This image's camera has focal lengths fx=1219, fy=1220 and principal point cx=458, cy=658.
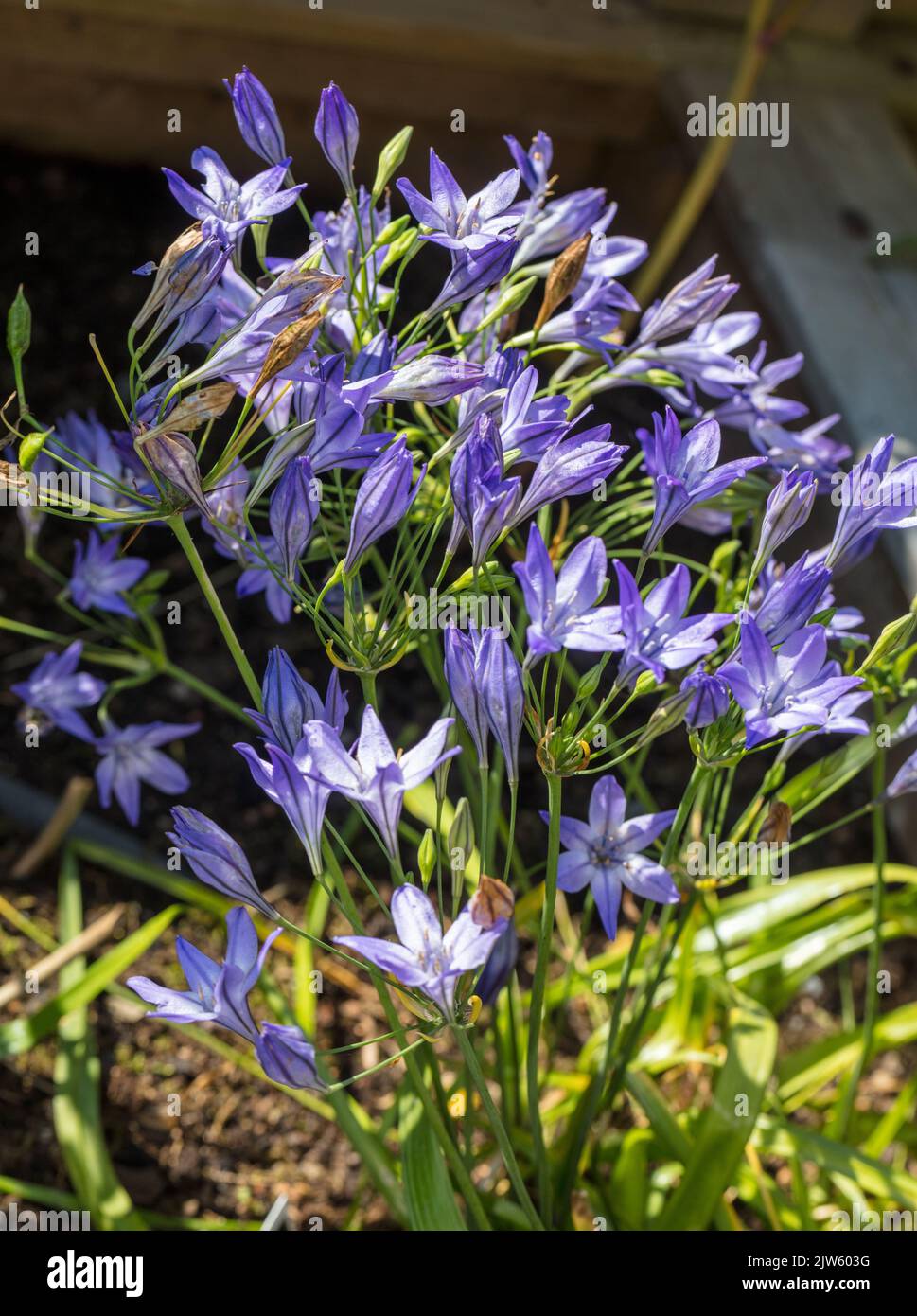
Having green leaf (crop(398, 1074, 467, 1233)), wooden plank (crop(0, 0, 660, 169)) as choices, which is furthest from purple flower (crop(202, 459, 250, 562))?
wooden plank (crop(0, 0, 660, 169))

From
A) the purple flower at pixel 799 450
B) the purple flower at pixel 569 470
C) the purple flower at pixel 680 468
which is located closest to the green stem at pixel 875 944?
the purple flower at pixel 799 450

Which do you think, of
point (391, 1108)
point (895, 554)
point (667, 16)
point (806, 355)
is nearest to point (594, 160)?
point (667, 16)

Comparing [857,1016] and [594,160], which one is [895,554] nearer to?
[857,1016]

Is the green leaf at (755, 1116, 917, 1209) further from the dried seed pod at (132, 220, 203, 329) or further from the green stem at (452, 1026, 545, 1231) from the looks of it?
the dried seed pod at (132, 220, 203, 329)

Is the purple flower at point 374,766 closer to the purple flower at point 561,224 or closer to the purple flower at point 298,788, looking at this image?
the purple flower at point 298,788

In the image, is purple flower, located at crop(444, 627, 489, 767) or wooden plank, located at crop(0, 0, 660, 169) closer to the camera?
purple flower, located at crop(444, 627, 489, 767)
